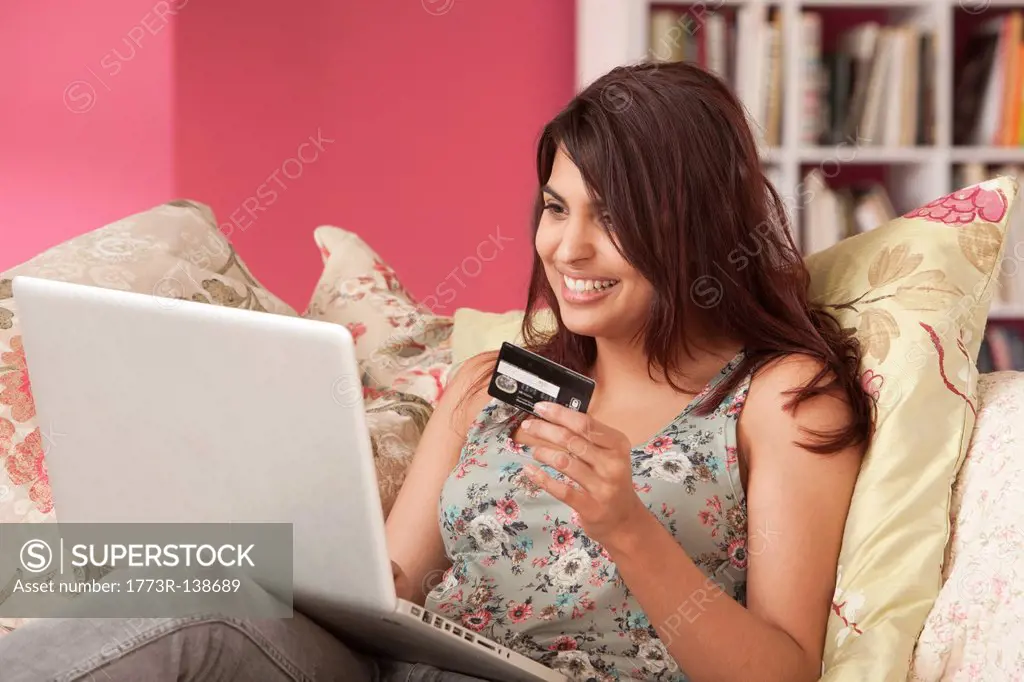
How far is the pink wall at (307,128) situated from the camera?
9.19 ft

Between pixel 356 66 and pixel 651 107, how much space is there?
1900mm

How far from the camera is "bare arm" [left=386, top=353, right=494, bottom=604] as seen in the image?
1390 millimetres

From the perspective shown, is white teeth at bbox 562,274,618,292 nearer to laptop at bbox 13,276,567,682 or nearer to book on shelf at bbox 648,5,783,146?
laptop at bbox 13,276,567,682

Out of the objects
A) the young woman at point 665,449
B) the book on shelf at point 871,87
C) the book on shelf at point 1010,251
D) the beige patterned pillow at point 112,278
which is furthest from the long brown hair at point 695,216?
the book on shelf at point 1010,251

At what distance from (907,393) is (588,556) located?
1.21ft

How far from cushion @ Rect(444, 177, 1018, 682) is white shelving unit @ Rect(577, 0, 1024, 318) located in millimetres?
1477

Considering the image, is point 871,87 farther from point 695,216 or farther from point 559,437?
point 559,437

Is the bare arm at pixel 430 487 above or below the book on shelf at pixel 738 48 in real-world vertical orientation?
below

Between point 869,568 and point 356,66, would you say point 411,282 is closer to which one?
point 356,66

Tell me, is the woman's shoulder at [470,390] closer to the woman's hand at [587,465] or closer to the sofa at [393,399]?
the sofa at [393,399]

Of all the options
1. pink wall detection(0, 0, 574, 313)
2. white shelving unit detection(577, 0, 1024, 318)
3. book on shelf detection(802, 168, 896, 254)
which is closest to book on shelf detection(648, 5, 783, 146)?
white shelving unit detection(577, 0, 1024, 318)

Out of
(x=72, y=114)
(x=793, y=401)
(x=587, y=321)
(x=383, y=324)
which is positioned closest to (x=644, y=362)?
(x=587, y=321)

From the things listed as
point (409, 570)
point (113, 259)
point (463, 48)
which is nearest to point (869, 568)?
point (409, 570)

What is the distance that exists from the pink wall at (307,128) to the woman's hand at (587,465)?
81.2 inches
